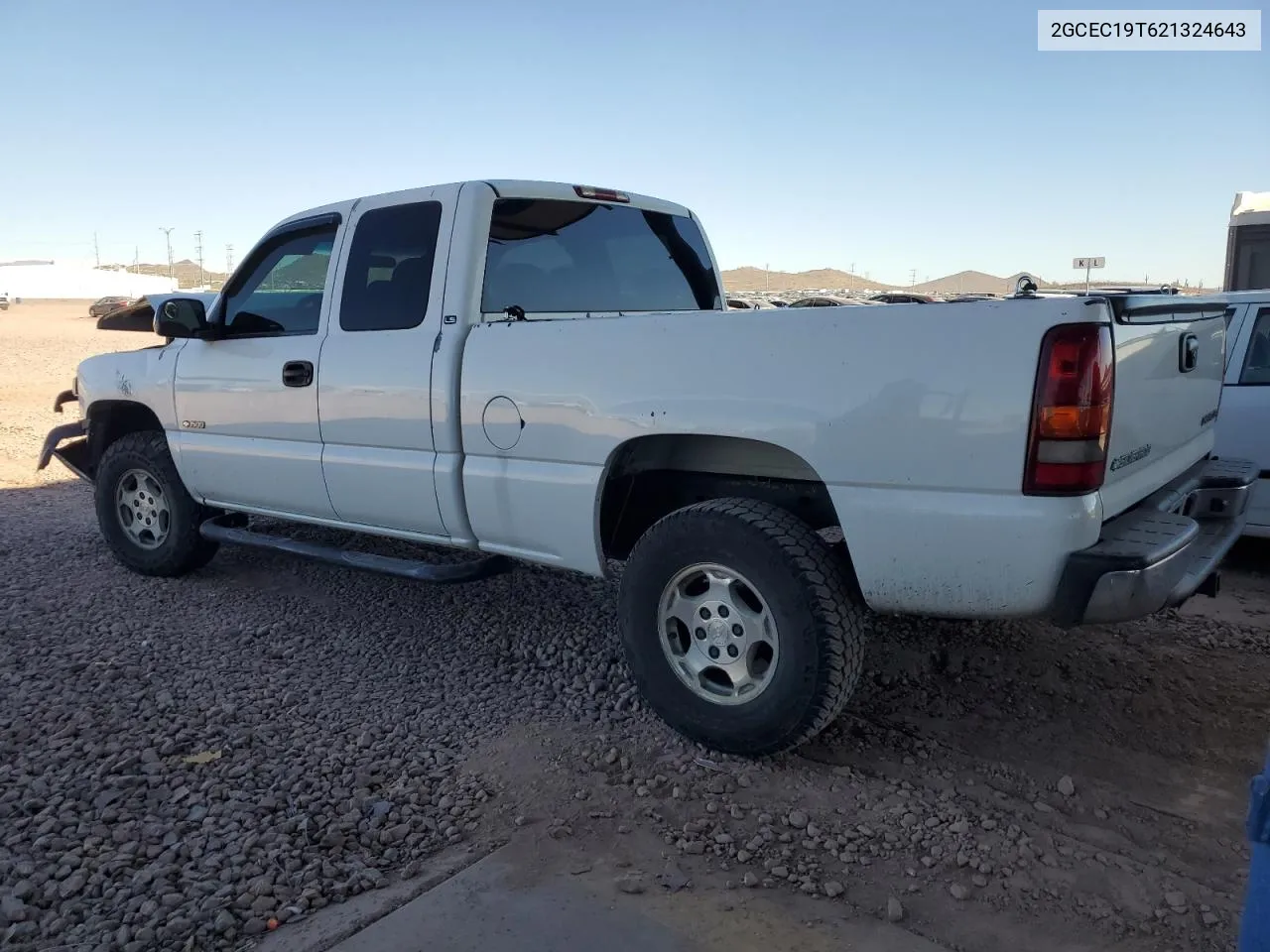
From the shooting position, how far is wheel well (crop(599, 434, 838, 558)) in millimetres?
3715

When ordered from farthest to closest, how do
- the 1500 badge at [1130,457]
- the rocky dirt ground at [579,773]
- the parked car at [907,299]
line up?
1. the parked car at [907,299]
2. the 1500 badge at [1130,457]
3. the rocky dirt ground at [579,773]

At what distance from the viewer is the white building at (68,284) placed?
97000 mm

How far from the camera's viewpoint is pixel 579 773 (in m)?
3.52

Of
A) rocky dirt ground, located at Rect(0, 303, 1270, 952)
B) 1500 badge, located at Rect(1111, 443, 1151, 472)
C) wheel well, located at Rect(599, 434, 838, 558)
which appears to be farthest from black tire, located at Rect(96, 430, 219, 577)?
1500 badge, located at Rect(1111, 443, 1151, 472)

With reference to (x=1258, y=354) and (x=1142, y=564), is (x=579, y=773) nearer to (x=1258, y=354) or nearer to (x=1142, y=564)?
(x=1142, y=564)

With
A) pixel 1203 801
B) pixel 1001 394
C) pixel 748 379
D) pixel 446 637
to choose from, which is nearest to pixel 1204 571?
pixel 1203 801

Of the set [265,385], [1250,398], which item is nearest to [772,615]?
[265,385]

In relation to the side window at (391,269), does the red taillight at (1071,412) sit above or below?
below

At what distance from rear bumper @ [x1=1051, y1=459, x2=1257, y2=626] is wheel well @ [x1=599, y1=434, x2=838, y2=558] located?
89 cm

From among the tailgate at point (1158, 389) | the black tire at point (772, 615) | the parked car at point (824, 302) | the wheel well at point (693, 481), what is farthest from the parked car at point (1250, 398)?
the black tire at point (772, 615)

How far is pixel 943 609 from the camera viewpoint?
314cm

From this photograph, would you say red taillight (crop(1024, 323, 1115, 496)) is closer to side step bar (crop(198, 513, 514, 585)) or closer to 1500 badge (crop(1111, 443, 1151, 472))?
1500 badge (crop(1111, 443, 1151, 472))

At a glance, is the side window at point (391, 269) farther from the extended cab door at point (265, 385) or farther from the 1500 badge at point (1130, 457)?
the 1500 badge at point (1130, 457)

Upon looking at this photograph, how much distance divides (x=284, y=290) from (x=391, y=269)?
91cm
